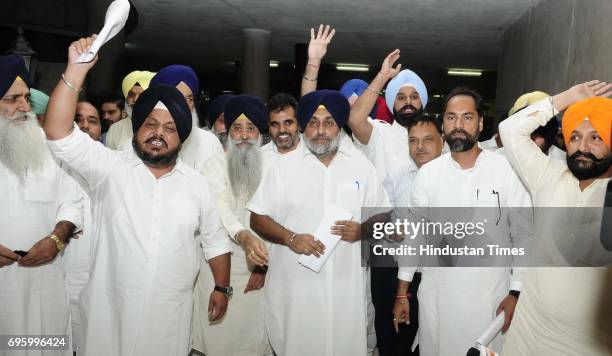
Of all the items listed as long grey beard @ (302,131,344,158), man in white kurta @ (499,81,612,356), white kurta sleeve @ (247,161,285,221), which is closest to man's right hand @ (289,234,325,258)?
white kurta sleeve @ (247,161,285,221)

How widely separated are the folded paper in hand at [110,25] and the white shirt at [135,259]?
1.37 feet

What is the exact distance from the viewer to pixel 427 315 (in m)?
3.24

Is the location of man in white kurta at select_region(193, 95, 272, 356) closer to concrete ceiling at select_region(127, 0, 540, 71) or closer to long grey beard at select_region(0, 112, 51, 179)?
long grey beard at select_region(0, 112, 51, 179)

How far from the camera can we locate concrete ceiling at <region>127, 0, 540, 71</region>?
8789 mm

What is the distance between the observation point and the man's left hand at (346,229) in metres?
3.13

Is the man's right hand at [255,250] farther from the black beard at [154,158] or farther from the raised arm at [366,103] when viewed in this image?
the raised arm at [366,103]

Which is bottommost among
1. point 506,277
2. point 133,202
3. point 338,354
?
point 338,354

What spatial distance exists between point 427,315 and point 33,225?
2.33 m

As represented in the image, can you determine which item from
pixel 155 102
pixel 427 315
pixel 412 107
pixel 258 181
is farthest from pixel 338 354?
pixel 412 107

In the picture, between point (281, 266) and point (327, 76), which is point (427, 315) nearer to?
point (281, 266)

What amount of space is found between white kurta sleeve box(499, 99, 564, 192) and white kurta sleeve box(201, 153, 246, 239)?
5.32ft

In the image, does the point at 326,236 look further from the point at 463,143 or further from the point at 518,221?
the point at 518,221

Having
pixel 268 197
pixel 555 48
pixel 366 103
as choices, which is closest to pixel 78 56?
pixel 268 197

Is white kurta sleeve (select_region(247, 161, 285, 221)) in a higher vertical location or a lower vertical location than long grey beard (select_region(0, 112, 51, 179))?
lower
